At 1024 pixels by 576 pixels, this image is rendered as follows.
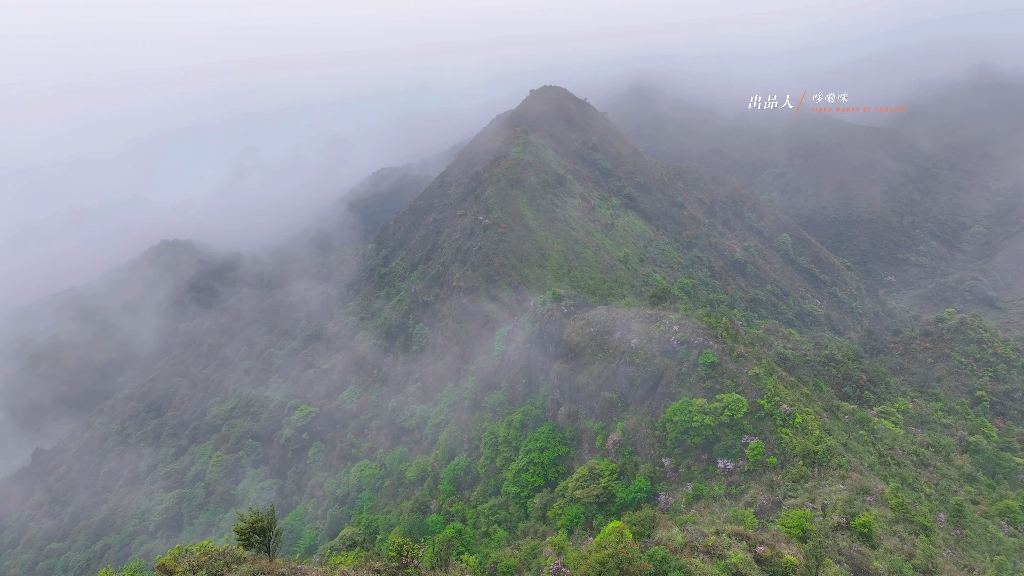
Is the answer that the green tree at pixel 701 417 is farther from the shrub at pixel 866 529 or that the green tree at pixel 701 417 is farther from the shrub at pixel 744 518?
the shrub at pixel 866 529

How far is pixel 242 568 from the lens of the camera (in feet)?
61.2

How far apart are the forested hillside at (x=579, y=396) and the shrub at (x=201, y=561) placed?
131 millimetres

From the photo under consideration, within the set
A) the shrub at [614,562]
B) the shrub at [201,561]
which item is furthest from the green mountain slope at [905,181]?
the shrub at [201,561]

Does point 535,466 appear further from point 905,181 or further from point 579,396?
point 905,181

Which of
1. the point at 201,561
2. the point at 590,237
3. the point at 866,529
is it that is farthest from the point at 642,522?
the point at 590,237

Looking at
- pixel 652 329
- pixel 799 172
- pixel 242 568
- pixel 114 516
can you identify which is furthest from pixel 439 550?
pixel 799 172

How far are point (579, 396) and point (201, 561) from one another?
85.3 ft

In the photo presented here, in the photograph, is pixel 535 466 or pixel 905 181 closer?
pixel 535 466

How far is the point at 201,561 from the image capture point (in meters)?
18.8

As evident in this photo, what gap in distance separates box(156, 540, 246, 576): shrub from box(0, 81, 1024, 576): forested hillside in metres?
0.13

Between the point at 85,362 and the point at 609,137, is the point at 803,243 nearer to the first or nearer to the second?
the point at 609,137

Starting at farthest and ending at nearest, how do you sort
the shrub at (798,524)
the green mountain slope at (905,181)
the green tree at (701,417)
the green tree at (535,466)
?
the green mountain slope at (905,181) < the green tree at (535,466) < the green tree at (701,417) < the shrub at (798,524)

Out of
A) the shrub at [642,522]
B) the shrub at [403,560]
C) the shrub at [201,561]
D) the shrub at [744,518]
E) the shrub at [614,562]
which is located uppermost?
the shrub at [201,561]

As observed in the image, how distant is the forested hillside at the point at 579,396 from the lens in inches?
957
